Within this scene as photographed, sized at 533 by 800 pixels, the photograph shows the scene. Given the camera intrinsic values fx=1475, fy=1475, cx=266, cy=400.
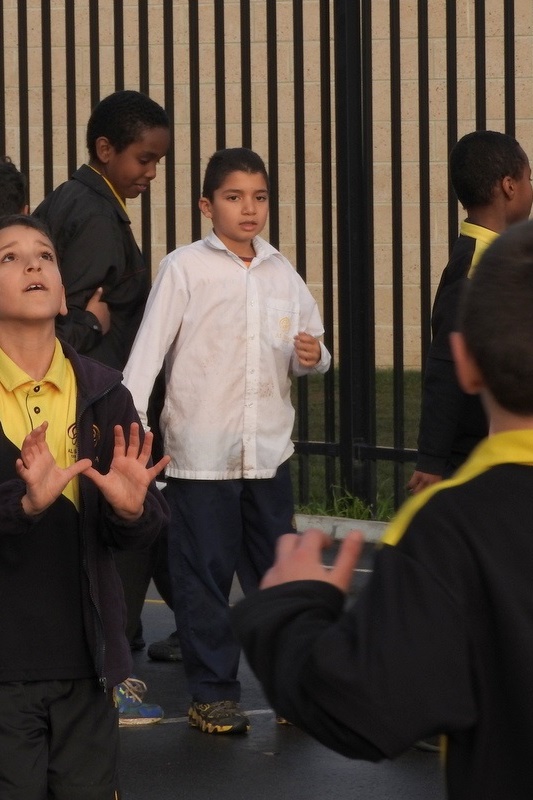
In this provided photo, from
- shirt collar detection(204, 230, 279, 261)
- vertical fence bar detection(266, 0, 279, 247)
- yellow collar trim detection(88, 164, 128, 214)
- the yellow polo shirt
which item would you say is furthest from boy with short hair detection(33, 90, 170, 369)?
vertical fence bar detection(266, 0, 279, 247)

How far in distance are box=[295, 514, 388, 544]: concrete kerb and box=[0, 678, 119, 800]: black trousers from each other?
4.50 m

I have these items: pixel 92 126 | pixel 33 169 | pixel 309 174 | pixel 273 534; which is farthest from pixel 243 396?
pixel 33 169

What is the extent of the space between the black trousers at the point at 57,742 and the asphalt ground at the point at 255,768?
1.16m

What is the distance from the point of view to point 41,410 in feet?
10.8

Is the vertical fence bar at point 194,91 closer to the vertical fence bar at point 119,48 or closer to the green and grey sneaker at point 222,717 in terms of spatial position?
the vertical fence bar at point 119,48

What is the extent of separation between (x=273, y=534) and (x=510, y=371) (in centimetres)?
326

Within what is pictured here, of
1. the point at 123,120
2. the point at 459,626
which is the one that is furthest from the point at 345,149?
the point at 459,626

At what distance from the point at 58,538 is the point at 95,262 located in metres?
1.85

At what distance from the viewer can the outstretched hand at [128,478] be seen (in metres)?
3.04

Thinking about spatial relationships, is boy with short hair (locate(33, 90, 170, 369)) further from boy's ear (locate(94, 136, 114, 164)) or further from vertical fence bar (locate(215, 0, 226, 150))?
vertical fence bar (locate(215, 0, 226, 150))

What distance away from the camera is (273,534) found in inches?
192

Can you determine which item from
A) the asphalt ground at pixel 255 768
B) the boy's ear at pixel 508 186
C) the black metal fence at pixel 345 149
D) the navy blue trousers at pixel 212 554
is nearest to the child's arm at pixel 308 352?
the navy blue trousers at pixel 212 554

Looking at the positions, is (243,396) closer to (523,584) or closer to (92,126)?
(92,126)

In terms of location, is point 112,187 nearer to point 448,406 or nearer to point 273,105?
point 448,406
